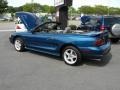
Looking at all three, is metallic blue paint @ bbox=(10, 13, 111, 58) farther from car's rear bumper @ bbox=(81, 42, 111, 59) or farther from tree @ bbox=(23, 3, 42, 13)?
tree @ bbox=(23, 3, 42, 13)

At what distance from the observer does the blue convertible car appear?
7043mm

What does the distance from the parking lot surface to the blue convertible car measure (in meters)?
0.34

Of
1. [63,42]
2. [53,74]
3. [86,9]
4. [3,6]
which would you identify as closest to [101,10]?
[86,9]

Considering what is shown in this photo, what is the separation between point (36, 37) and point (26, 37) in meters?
0.63

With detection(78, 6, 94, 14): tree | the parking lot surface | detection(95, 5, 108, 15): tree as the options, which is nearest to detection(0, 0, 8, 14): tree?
detection(78, 6, 94, 14): tree

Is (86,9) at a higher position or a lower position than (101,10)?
higher

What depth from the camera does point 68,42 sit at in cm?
737

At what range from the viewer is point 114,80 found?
584cm

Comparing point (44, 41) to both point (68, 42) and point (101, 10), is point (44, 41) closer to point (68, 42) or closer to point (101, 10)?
point (68, 42)

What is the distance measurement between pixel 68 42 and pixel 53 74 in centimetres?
143

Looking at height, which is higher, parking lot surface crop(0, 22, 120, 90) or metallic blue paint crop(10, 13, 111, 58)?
metallic blue paint crop(10, 13, 111, 58)

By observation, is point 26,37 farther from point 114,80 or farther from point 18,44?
point 114,80

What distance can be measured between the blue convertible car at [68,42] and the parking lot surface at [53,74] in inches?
13.5

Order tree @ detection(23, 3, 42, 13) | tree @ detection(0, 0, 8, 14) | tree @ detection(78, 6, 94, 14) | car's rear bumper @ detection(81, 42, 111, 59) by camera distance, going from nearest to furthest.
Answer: car's rear bumper @ detection(81, 42, 111, 59)
tree @ detection(0, 0, 8, 14)
tree @ detection(23, 3, 42, 13)
tree @ detection(78, 6, 94, 14)
